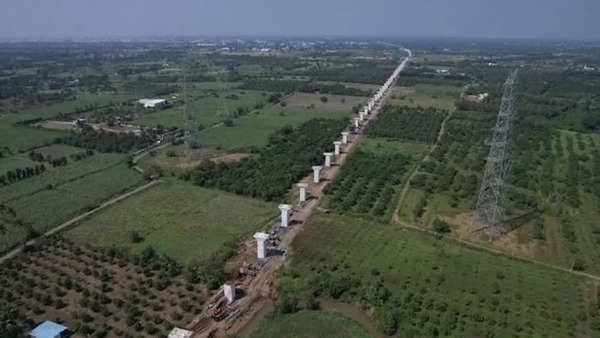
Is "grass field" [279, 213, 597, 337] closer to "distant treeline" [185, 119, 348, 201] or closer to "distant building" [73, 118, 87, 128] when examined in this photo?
"distant treeline" [185, 119, 348, 201]

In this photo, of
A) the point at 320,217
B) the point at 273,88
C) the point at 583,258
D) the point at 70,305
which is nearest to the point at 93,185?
the point at 70,305

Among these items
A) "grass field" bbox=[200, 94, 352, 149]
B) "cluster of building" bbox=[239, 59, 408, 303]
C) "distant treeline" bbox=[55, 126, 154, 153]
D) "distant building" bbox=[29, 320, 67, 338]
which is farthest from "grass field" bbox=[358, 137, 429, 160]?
"distant building" bbox=[29, 320, 67, 338]

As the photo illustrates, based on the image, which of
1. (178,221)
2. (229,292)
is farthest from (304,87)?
(229,292)

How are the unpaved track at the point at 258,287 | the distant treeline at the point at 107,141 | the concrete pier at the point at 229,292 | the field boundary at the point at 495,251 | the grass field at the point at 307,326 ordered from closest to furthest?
1. the grass field at the point at 307,326
2. the unpaved track at the point at 258,287
3. the concrete pier at the point at 229,292
4. the field boundary at the point at 495,251
5. the distant treeline at the point at 107,141

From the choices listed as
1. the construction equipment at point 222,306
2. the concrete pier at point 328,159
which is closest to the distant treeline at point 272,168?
the concrete pier at point 328,159

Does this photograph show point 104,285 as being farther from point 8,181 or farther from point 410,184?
point 410,184

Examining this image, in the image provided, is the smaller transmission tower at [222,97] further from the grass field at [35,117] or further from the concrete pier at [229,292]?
the concrete pier at [229,292]
